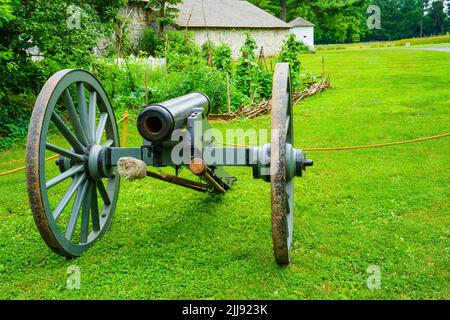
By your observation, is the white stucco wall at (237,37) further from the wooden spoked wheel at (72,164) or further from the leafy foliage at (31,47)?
the wooden spoked wheel at (72,164)

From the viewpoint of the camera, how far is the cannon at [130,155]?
351 centimetres

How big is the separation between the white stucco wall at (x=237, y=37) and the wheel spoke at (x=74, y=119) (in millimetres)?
24118

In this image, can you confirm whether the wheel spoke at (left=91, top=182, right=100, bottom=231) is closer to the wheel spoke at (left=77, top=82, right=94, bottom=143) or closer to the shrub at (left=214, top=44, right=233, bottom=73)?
the wheel spoke at (left=77, top=82, right=94, bottom=143)

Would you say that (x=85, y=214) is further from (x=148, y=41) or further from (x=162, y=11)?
(x=162, y=11)

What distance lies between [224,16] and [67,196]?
32.3 meters

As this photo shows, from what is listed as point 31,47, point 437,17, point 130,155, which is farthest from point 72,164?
point 437,17

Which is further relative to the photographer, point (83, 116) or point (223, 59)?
point (223, 59)

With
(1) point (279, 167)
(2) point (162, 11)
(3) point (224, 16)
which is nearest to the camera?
(1) point (279, 167)

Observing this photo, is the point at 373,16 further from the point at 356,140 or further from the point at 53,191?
the point at 53,191

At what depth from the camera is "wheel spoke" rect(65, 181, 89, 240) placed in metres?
3.99

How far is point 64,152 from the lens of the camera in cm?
400

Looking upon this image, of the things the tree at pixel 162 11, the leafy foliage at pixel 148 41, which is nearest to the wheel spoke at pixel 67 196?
the leafy foliage at pixel 148 41

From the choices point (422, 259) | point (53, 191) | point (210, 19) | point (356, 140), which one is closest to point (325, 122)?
point (356, 140)

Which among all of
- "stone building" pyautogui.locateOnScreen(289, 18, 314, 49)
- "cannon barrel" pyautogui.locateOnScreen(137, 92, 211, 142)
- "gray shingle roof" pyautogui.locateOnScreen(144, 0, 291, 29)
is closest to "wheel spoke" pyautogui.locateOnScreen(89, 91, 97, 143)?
"cannon barrel" pyautogui.locateOnScreen(137, 92, 211, 142)
